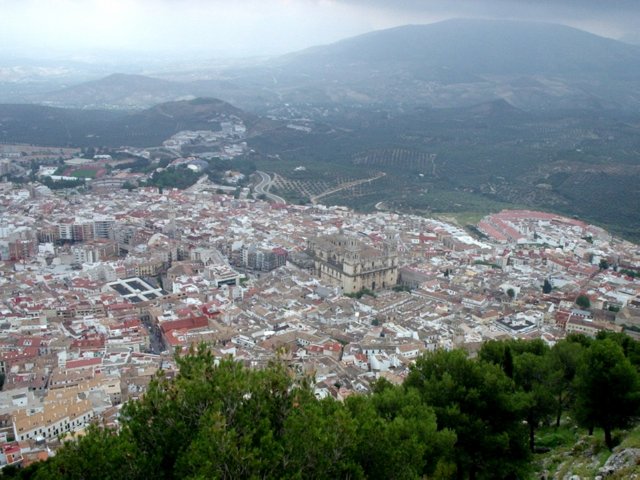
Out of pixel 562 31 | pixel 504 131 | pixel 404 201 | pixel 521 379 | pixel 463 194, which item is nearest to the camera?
pixel 521 379

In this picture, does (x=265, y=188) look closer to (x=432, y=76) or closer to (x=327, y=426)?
(x=327, y=426)

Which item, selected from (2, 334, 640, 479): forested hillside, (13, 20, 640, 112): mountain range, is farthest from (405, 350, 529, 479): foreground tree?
(13, 20, 640, 112): mountain range

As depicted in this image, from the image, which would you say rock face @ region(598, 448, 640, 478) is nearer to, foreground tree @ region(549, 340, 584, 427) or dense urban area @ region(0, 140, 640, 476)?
foreground tree @ region(549, 340, 584, 427)

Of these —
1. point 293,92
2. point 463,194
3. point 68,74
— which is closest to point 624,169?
point 463,194

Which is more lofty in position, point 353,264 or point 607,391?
point 607,391

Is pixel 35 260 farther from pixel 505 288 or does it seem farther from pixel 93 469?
pixel 93 469

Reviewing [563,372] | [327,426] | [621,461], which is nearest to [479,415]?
[621,461]
